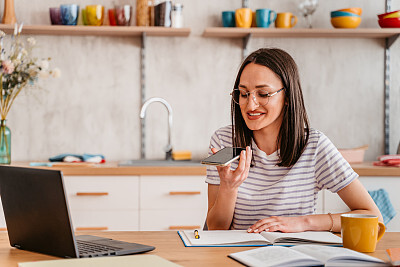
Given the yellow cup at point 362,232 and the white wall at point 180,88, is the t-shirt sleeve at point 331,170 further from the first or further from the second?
the white wall at point 180,88

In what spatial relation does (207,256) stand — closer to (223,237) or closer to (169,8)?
(223,237)

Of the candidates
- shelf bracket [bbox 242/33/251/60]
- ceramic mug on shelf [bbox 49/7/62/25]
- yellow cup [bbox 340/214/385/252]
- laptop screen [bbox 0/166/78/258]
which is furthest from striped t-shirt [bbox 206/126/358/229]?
ceramic mug on shelf [bbox 49/7/62/25]

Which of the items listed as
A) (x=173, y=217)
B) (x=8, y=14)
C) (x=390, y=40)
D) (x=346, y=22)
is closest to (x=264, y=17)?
(x=346, y=22)

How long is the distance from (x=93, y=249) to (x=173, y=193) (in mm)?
1631

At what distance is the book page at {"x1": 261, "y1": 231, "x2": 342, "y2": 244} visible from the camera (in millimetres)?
1349

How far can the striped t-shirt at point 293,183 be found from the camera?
1725 mm

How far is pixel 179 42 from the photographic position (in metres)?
3.46

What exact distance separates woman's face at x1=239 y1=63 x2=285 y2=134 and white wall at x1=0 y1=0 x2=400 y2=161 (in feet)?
5.61

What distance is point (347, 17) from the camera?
3.25m

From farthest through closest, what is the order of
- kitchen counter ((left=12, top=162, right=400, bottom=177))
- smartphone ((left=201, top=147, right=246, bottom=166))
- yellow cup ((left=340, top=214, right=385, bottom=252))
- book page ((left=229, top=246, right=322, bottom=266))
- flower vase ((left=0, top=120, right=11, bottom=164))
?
flower vase ((left=0, top=120, right=11, bottom=164))
kitchen counter ((left=12, top=162, right=400, bottom=177))
smartphone ((left=201, top=147, right=246, bottom=166))
yellow cup ((left=340, top=214, right=385, bottom=252))
book page ((left=229, top=246, right=322, bottom=266))

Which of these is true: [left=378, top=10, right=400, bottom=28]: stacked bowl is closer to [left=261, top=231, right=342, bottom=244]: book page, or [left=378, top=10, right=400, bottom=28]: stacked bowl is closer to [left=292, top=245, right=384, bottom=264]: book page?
[left=261, top=231, right=342, bottom=244]: book page

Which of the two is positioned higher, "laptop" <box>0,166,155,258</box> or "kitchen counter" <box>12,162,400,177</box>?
"laptop" <box>0,166,155,258</box>

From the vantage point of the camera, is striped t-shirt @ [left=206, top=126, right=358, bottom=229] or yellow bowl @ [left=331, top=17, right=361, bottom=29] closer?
striped t-shirt @ [left=206, top=126, right=358, bottom=229]

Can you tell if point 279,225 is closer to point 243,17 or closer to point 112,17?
point 243,17
